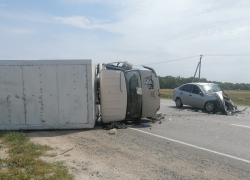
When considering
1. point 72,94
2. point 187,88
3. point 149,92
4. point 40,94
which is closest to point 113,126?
point 72,94

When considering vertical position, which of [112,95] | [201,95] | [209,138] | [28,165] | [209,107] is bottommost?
[209,138]

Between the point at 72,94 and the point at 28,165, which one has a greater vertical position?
the point at 72,94

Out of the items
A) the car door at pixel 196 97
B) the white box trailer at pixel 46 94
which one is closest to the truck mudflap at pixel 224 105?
the car door at pixel 196 97

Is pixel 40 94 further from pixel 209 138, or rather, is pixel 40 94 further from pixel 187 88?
pixel 187 88

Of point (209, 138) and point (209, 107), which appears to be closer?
point (209, 138)

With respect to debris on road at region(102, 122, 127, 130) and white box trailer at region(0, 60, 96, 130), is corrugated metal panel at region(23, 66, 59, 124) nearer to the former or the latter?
white box trailer at region(0, 60, 96, 130)

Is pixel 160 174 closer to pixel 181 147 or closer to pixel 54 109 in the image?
pixel 181 147

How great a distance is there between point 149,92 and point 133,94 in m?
0.75

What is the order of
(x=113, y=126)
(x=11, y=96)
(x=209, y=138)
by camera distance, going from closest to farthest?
(x=209, y=138), (x=11, y=96), (x=113, y=126)

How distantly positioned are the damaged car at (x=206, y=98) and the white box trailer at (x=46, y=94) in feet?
27.6

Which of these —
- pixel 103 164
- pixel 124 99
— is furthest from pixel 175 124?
pixel 103 164

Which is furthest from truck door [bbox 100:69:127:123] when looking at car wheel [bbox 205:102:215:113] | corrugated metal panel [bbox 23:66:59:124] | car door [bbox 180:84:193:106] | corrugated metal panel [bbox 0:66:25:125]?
car door [bbox 180:84:193:106]

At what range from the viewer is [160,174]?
16.5ft

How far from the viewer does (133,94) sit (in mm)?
10180
